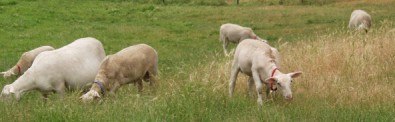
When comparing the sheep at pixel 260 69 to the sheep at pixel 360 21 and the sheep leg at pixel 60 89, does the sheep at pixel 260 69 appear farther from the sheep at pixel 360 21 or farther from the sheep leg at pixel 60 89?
the sheep at pixel 360 21

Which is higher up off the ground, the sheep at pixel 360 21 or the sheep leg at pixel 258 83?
the sheep leg at pixel 258 83

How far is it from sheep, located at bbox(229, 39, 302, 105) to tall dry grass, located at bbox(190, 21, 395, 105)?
1.37ft

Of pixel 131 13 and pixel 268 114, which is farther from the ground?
pixel 268 114

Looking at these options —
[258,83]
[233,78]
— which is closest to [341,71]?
[233,78]

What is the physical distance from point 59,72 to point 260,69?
11.2ft

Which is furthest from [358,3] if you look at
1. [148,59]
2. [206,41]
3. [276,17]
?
[148,59]

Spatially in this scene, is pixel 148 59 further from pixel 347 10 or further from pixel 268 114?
pixel 347 10

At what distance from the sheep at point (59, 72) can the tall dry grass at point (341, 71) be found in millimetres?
1914

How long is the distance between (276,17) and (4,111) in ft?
77.0

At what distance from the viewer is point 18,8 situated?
32.6m

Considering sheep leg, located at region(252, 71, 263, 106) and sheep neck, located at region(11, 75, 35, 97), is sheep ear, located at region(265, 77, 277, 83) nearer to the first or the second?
sheep leg, located at region(252, 71, 263, 106)

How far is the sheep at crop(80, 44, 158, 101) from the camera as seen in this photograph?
11.1m

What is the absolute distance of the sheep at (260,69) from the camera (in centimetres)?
994

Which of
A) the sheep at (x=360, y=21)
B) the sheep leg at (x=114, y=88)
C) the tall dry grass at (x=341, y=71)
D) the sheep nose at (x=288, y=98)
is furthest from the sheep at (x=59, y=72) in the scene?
the sheep at (x=360, y=21)
